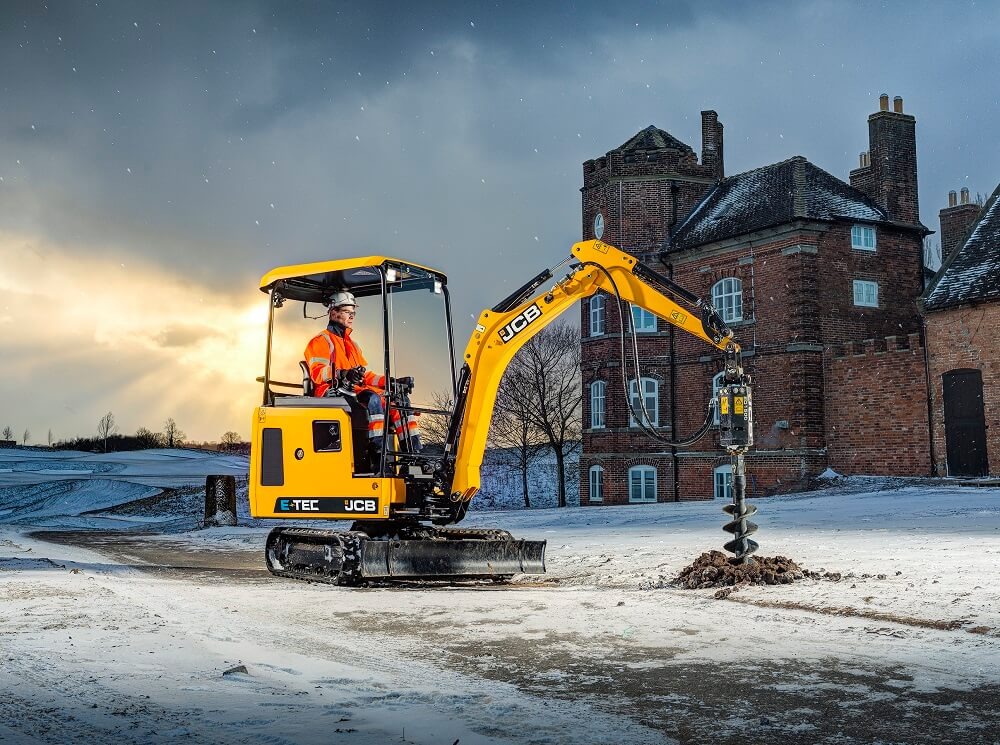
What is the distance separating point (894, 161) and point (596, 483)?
1569 cm

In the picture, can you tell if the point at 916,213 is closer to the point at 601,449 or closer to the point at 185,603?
the point at 601,449

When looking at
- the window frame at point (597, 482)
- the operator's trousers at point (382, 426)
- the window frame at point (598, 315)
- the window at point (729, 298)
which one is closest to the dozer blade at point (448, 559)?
the operator's trousers at point (382, 426)

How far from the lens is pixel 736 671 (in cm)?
611

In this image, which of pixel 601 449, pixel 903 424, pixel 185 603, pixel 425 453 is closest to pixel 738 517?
pixel 425 453

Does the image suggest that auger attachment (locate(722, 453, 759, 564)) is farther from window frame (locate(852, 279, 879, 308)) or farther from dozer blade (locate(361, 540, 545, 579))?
window frame (locate(852, 279, 879, 308))

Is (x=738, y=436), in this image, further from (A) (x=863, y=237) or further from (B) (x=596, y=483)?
(B) (x=596, y=483)

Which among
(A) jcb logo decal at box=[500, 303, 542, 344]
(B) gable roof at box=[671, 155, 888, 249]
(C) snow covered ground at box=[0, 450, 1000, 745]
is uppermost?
(B) gable roof at box=[671, 155, 888, 249]

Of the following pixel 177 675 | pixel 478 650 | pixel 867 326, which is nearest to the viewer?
pixel 177 675

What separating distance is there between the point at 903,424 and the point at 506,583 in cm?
2157

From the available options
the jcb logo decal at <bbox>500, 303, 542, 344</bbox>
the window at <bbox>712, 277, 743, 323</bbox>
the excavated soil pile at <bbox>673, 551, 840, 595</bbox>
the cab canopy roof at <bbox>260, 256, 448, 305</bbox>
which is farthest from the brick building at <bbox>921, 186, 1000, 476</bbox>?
the cab canopy roof at <bbox>260, 256, 448, 305</bbox>

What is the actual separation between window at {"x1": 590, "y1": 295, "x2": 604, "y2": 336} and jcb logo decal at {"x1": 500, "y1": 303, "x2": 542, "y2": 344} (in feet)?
83.9

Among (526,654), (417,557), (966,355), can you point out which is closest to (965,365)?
(966,355)

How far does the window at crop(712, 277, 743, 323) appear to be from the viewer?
3325 centimetres

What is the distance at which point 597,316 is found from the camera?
1449 inches
